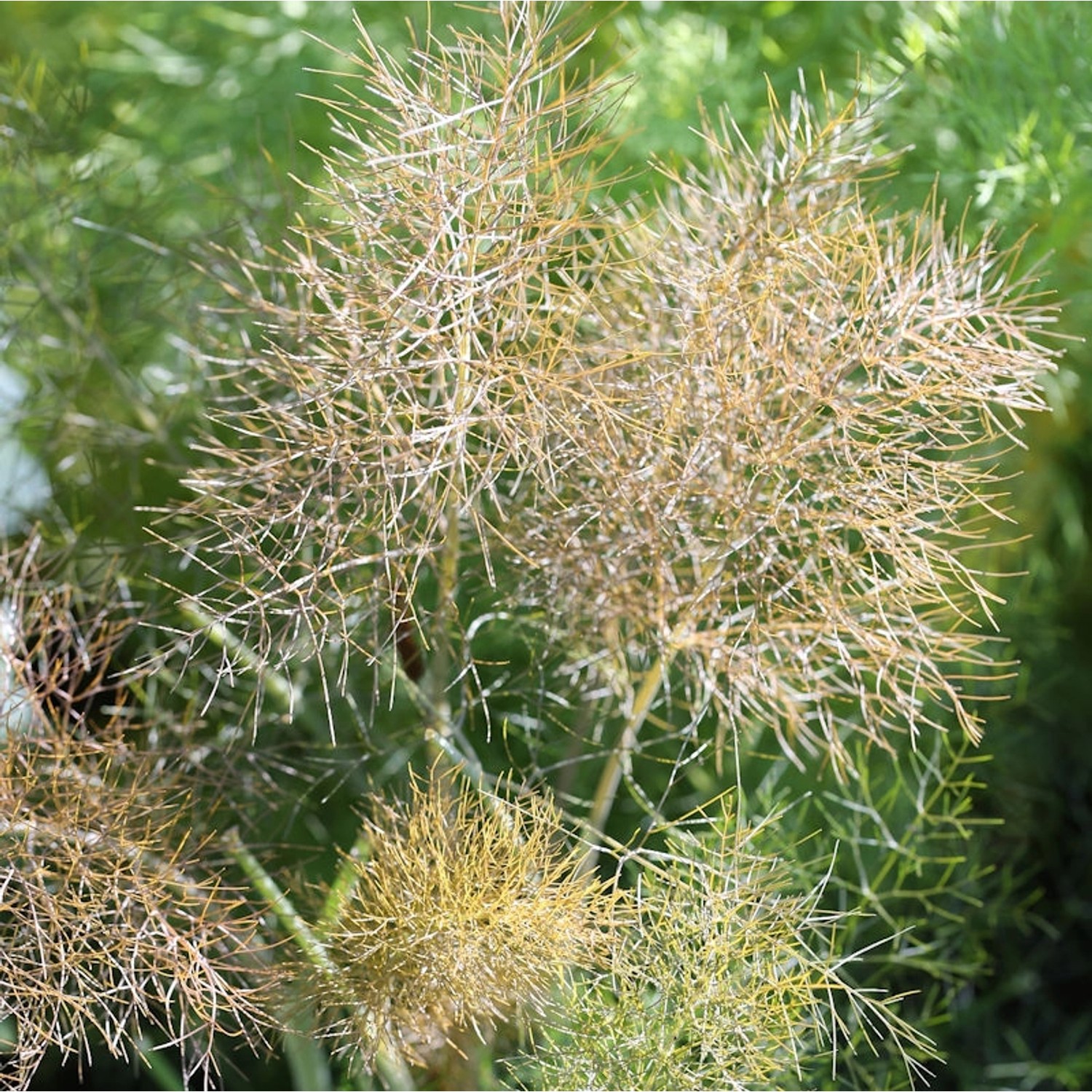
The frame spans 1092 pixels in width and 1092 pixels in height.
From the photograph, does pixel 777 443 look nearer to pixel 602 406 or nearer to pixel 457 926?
pixel 602 406

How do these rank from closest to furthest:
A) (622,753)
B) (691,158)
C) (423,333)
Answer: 1. (423,333)
2. (622,753)
3. (691,158)

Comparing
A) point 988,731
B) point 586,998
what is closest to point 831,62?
point 988,731

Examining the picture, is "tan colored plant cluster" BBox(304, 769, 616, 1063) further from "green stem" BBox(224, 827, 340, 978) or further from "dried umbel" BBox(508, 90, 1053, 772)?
"dried umbel" BBox(508, 90, 1053, 772)

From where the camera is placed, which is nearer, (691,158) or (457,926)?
(457,926)

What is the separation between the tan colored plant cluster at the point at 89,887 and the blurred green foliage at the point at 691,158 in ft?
0.28

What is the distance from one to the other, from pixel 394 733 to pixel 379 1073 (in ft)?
0.61

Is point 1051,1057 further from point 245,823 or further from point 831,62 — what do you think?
point 831,62

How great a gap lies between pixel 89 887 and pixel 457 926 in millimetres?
201

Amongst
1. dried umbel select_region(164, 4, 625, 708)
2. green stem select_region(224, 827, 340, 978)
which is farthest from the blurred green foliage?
dried umbel select_region(164, 4, 625, 708)

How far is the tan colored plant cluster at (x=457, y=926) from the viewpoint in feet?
1.90

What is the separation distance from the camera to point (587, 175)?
609 millimetres

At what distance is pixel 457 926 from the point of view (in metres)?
0.59

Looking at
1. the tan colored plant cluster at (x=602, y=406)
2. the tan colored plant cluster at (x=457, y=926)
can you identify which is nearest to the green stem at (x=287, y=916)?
the tan colored plant cluster at (x=457, y=926)

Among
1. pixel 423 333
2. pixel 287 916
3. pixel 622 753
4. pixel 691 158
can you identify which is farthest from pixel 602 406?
pixel 691 158
